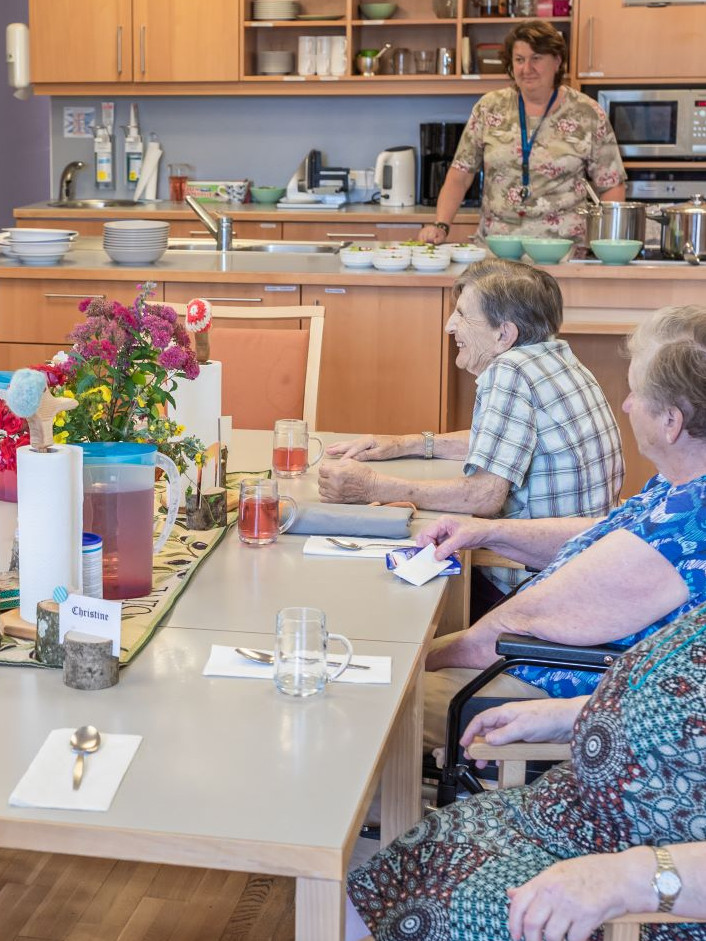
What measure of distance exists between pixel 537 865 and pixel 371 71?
210 inches

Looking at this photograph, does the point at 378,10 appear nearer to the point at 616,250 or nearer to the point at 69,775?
the point at 616,250

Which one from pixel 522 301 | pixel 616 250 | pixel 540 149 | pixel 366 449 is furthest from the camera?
pixel 540 149

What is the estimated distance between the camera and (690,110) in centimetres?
584

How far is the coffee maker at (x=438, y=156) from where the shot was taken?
6.29m

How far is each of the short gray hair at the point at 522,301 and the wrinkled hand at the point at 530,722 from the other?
104 centimetres

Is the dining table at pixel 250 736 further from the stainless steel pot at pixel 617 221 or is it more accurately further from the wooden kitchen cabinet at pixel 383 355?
the stainless steel pot at pixel 617 221

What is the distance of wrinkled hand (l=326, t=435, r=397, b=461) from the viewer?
106 inches

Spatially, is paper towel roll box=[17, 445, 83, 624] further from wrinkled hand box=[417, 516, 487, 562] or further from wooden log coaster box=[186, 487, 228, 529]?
wrinkled hand box=[417, 516, 487, 562]

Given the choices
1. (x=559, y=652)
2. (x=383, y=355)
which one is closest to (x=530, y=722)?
(x=559, y=652)

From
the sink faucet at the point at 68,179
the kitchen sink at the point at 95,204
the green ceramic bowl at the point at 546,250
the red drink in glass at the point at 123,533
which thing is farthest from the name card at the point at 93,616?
the sink faucet at the point at 68,179

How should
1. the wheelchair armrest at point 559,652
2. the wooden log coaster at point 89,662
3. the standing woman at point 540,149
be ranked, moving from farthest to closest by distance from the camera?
the standing woman at point 540,149, the wheelchair armrest at point 559,652, the wooden log coaster at point 89,662

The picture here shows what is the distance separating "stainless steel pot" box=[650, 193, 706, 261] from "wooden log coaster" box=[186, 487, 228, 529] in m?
2.57

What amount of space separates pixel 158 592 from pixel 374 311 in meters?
2.49

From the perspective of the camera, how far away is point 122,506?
1.77m
